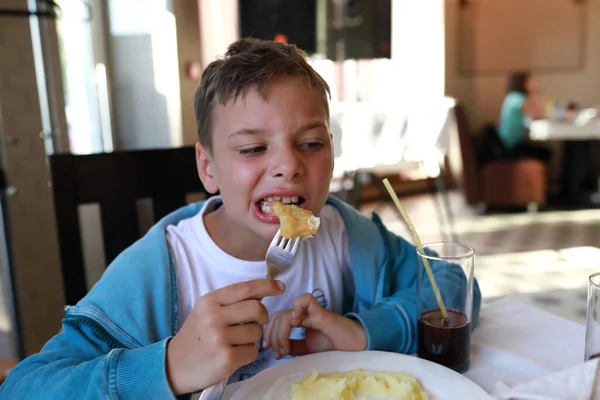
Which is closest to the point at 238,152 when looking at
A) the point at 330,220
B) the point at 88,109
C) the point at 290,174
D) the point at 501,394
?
the point at 290,174

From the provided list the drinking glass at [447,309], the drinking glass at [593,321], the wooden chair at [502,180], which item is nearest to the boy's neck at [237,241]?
the drinking glass at [447,309]

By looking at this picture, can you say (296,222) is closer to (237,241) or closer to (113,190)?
(237,241)

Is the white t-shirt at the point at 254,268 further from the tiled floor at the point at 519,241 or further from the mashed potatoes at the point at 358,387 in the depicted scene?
the tiled floor at the point at 519,241

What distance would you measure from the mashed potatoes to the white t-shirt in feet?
0.73

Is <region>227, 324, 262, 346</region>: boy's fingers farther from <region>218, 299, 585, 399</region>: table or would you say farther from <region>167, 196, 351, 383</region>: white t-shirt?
<region>167, 196, 351, 383</region>: white t-shirt

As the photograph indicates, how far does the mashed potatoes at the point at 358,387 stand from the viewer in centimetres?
71

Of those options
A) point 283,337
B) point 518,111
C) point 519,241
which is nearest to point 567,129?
point 518,111

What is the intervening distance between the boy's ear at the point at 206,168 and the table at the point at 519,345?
0.41 meters

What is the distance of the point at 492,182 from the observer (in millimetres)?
5457

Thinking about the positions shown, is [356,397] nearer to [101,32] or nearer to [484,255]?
[101,32]

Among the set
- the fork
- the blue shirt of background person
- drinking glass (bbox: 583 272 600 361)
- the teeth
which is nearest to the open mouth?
the teeth

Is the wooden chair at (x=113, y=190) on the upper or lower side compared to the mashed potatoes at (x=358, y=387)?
upper

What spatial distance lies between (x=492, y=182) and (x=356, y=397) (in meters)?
5.12

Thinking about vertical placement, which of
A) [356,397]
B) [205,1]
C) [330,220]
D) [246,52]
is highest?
[205,1]
